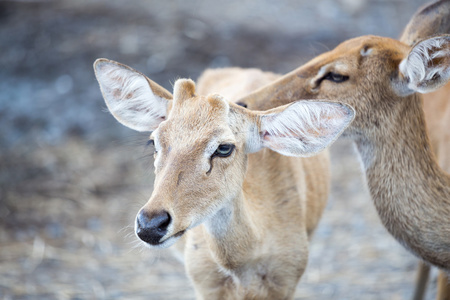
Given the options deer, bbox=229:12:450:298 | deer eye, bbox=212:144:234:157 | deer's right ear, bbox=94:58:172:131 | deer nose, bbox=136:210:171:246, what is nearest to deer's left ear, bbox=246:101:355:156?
deer eye, bbox=212:144:234:157

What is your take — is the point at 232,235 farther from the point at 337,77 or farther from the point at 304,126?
the point at 337,77

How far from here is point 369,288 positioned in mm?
5676

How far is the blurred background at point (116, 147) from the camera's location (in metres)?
5.90

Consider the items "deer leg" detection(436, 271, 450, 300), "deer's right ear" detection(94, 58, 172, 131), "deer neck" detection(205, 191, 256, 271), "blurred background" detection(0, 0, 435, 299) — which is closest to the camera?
"deer neck" detection(205, 191, 256, 271)

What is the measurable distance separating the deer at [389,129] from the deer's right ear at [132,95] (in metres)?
0.65

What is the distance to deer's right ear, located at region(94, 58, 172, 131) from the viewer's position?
12.2ft

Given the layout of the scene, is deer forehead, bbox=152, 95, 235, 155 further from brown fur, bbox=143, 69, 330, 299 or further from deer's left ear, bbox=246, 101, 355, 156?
deer's left ear, bbox=246, 101, 355, 156

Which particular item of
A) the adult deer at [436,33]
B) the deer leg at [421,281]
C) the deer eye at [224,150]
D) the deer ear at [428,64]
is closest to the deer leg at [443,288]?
the adult deer at [436,33]

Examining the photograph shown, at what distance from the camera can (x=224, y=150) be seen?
3.29m

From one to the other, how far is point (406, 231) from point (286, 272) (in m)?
0.91

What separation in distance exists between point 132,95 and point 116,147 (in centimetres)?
475

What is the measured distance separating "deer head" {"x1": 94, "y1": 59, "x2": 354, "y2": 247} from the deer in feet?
2.00

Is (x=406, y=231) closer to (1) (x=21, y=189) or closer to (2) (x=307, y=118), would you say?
(2) (x=307, y=118)

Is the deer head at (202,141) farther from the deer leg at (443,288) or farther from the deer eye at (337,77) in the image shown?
the deer leg at (443,288)
